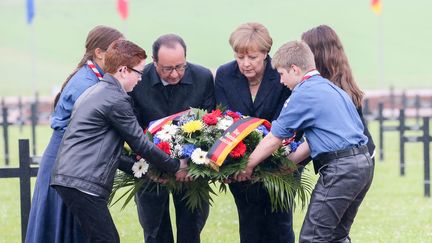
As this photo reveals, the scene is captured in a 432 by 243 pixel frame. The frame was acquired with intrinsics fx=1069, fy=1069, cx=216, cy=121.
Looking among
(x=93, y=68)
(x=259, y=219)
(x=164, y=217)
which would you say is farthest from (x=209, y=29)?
(x=93, y=68)

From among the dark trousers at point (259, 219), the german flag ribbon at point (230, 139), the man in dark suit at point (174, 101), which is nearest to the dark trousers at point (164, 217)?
the man in dark suit at point (174, 101)

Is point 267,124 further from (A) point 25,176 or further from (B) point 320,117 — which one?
(A) point 25,176

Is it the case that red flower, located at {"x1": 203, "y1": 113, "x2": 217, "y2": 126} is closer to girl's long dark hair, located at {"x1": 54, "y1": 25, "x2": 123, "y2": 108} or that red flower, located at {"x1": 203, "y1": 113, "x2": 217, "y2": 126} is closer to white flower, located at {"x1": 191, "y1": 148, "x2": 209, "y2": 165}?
white flower, located at {"x1": 191, "y1": 148, "x2": 209, "y2": 165}

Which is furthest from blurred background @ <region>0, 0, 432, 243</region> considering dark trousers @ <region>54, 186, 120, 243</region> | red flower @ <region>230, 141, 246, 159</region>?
dark trousers @ <region>54, 186, 120, 243</region>

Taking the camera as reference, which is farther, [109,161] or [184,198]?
[184,198]

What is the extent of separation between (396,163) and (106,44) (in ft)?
48.4

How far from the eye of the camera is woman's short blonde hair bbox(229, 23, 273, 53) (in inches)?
307

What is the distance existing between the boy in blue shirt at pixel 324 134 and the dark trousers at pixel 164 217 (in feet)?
4.06

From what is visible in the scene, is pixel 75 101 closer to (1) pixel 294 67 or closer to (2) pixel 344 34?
(1) pixel 294 67

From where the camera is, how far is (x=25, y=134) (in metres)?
31.6

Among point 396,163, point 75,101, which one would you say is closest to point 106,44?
point 75,101

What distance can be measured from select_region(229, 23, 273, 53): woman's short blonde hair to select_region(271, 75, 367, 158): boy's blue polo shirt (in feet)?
2.11

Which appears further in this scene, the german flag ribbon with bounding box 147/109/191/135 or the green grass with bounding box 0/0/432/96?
the green grass with bounding box 0/0/432/96

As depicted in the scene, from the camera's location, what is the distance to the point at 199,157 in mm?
7613
